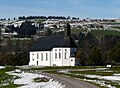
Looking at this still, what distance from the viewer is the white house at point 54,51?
147500 millimetres

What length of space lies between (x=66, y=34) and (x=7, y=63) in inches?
981

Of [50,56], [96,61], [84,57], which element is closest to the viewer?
[96,61]

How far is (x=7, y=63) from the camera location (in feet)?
484

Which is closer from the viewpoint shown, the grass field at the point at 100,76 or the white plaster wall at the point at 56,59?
the grass field at the point at 100,76

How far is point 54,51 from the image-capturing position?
152 meters

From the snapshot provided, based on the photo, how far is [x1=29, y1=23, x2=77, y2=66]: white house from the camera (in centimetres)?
14750

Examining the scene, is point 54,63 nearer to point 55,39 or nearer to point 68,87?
point 55,39

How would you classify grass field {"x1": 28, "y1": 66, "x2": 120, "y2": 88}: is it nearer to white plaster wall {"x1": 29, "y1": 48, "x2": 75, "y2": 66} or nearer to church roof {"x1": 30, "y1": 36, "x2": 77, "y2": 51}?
white plaster wall {"x1": 29, "y1": 48, "x2": 75, "y2": 66}

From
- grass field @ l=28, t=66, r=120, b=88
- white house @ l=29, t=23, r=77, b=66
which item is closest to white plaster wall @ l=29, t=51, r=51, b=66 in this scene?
white house @ l=29, t=23, r=77, b=66

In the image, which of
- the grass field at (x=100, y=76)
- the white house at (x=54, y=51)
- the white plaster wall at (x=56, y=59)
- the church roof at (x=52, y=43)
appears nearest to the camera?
the grass field at (x=100, y=76)

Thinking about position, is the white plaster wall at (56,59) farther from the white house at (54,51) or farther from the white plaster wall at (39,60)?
the white plaster wall at (39,60)

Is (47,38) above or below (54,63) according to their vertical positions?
above

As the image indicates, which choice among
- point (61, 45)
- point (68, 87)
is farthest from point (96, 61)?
point (68, 87)

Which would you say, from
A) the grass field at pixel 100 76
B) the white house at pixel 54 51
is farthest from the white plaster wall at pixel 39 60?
the grass field at pixel 100 76
